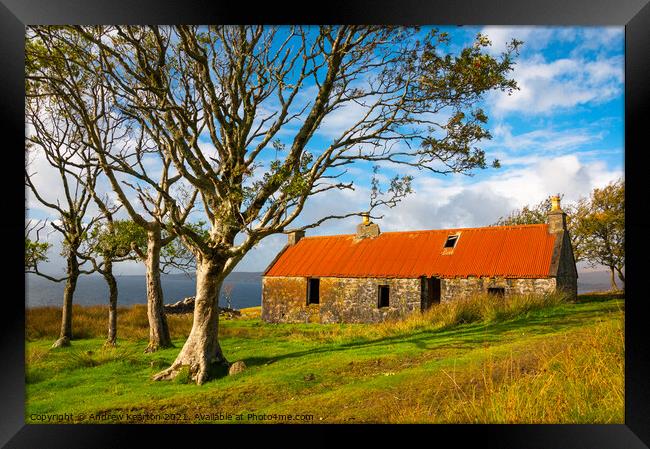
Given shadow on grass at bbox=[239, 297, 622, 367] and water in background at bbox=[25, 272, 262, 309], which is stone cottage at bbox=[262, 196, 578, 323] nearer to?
water in background at bbox=[25, 272, 262, 309]

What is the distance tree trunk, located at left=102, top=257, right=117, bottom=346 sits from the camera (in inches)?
567

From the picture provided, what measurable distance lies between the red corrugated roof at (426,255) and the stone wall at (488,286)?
263mm

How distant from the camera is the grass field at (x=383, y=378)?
6.10 m

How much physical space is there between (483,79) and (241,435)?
28.3 feet

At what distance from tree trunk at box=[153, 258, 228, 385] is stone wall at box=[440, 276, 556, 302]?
41.9 feet

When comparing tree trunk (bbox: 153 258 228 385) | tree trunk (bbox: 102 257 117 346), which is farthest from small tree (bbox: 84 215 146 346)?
tree trunk (bbox: 153 258 228 385)

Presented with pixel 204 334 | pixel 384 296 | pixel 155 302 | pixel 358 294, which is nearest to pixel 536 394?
pixel 204 334

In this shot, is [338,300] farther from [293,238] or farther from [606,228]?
[606,228]

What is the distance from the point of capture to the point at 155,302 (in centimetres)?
1403

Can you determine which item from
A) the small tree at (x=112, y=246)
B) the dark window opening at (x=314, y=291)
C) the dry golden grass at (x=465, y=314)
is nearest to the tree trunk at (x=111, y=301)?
the small tree at (x=112, y=246)
